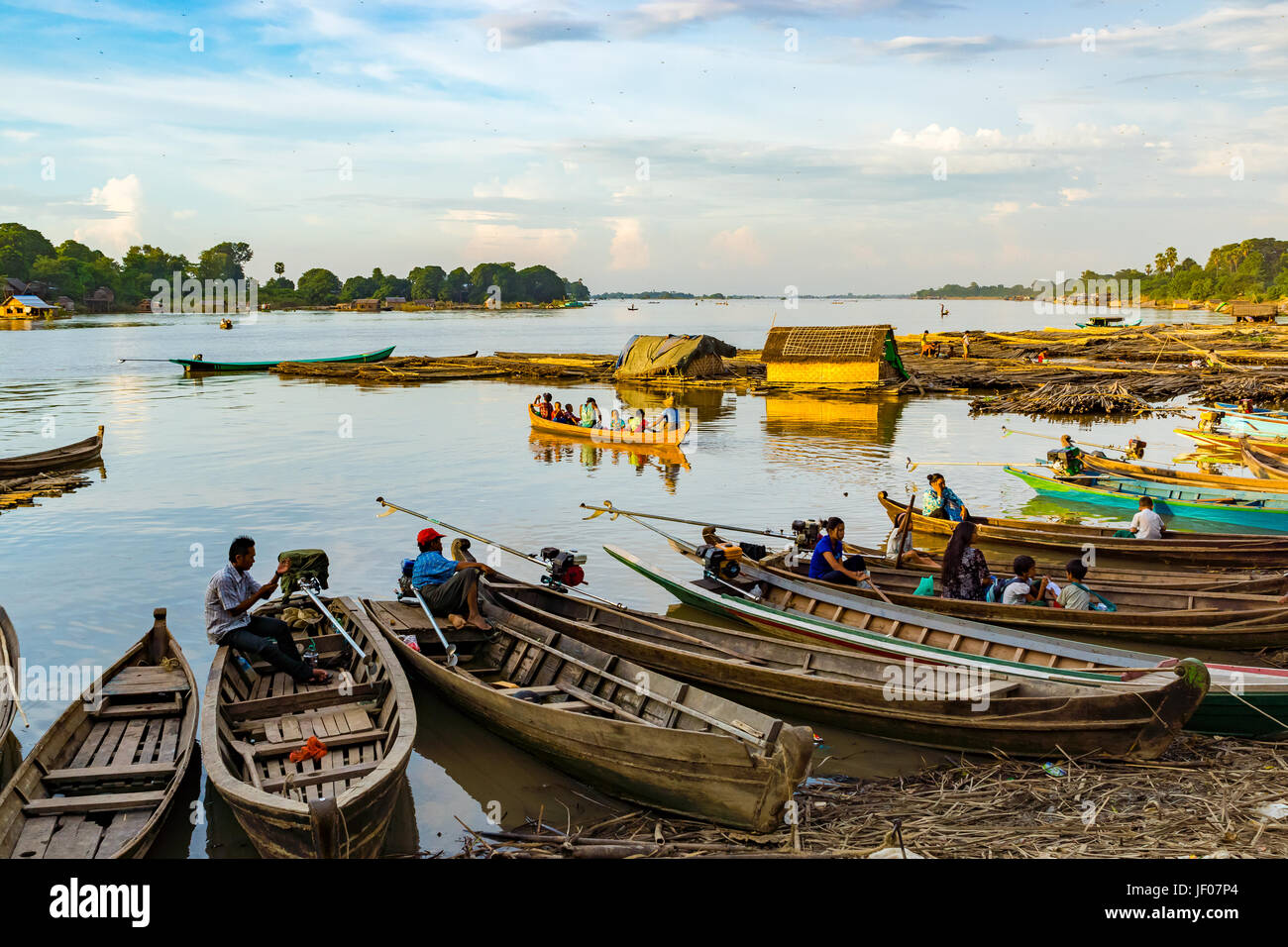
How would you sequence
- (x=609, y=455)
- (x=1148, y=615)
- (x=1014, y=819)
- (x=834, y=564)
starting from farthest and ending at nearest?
(x=609, y=455), (x=834, y=564), (x=1148, y=615), (x=1014, y=819)

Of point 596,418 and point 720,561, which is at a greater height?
point 596,418

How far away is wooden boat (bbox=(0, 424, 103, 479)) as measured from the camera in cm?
2262

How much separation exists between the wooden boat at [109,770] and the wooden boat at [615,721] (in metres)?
2.40

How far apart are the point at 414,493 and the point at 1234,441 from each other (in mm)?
21696

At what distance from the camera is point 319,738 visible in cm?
831

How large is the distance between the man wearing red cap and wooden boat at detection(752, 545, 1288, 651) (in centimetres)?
404

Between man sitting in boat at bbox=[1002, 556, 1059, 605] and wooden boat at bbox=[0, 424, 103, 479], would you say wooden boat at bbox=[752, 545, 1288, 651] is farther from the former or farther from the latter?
wooden boat at bbox=[0, 424, 103, 479]

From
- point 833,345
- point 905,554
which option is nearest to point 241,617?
point 905,554

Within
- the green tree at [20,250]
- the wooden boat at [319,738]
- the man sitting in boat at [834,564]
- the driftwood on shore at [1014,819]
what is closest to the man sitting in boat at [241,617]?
the wooden boat at [319,738]

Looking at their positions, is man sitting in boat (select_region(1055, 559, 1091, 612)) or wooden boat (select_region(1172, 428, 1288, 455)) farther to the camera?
wooden boat (select_region(1172, 428, 1288, 455))

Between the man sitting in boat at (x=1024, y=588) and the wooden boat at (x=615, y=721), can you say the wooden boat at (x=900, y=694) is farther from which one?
the man sitting in boat at (x=1024, y=588)

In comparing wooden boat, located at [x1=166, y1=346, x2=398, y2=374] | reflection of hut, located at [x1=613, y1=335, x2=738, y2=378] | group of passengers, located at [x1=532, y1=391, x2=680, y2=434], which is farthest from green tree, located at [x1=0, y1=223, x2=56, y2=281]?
group of passengers, located at [x1=532, y1=391, x2=680, y2=434]

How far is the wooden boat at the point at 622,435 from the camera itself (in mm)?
27922

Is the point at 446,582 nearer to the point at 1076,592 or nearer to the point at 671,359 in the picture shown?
Answer: the point at 1076,592
